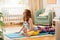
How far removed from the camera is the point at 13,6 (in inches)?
288

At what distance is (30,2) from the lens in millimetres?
7395

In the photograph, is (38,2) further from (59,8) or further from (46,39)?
(46,39)

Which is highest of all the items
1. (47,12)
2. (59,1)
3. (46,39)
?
(59,1)

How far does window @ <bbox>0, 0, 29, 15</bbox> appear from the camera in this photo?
23.3 ft

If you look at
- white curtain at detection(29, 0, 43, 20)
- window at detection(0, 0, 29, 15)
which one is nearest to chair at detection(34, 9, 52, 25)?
white curtain at detection(29, 0, 43, 20)

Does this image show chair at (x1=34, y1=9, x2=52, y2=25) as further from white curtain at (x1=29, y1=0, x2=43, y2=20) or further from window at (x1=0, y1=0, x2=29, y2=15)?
window at (x1=0, y1=0, x2=29, y2=15)

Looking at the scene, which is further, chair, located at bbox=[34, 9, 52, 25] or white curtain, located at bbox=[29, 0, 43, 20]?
white curtain, located at bbox=[29, 0, 43, 20]

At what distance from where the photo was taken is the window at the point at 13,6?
7112 mm

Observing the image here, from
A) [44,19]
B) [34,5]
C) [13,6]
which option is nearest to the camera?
[44,19]

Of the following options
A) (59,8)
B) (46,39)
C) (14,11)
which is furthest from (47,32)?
(14,11)

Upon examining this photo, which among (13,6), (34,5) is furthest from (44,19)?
(13,6)

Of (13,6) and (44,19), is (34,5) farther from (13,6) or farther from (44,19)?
(44,19)

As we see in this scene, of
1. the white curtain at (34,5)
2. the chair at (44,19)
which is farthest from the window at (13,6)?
the chair at (44,19)

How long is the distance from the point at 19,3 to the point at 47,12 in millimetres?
1467
